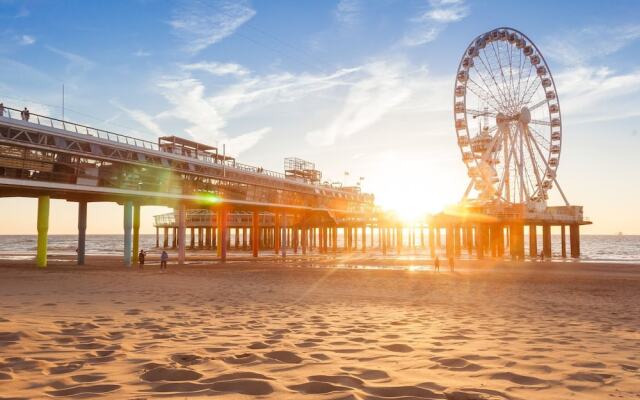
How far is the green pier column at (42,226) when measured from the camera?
29828mm

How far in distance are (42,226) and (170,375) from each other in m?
30.6

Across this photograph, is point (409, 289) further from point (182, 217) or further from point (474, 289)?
point (182, 217)

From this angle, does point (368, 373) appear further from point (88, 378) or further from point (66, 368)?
point (66, 368)

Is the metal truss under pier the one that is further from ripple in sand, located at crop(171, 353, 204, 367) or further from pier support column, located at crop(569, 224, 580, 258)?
pier support column, located at crop(569, 224, 580, 258)

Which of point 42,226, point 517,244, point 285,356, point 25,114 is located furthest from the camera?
point 517,244

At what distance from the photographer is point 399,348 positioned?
21.5 ft

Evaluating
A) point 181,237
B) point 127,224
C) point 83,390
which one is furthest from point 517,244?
point 83,390

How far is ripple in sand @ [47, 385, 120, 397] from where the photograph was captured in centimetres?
418

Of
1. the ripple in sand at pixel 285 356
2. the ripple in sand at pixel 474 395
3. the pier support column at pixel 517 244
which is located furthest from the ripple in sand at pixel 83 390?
the pier support column at pixel 517 244

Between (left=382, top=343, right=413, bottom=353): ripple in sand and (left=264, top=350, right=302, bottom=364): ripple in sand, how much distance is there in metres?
1.43

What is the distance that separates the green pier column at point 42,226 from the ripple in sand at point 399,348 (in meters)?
29.6

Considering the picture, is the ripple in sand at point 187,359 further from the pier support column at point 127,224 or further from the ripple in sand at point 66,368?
the pier support column at point 127,224

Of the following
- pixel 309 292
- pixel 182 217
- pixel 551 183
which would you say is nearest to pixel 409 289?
pixel 309 292

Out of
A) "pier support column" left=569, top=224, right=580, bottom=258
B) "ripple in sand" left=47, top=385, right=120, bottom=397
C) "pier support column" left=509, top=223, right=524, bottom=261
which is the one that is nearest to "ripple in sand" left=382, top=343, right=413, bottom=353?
"ripple in sand" left=47, top=385, right=120, bottom=397
